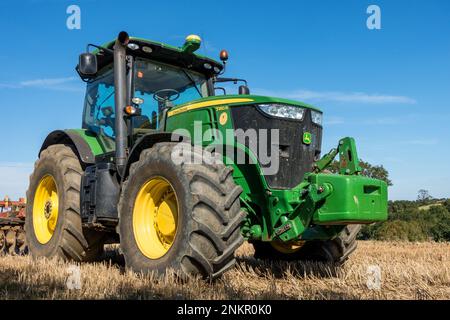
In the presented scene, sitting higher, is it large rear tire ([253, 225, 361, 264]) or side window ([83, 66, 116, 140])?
side window ([83, 66, 116, 140])

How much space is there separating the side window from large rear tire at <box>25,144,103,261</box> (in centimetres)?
52

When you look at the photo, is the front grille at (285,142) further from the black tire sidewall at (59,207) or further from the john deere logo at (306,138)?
the black tire sidewall at (59,207)

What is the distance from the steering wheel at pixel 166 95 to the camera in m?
6.11

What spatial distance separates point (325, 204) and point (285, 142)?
0.94m

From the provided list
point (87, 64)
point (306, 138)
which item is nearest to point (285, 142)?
point (306, 138)

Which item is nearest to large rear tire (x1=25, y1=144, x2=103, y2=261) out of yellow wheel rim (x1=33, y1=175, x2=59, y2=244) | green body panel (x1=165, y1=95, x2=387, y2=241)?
yellow wheel rim (x1=33, y1=175, x2=59, y2=244)

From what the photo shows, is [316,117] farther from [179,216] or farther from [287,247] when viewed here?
[179,216]

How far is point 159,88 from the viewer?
6.21m

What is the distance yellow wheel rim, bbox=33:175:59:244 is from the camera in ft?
22.5

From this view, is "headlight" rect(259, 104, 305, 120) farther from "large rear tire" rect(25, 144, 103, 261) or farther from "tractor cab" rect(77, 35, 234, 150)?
"large rear tire" rect(25, 144, 103, 261)

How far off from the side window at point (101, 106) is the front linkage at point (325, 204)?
8.96 feet

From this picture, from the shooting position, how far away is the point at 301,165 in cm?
510

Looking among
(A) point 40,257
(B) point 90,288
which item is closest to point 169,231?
(B) point 90,288

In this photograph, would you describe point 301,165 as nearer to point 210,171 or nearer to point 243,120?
point 243,120
